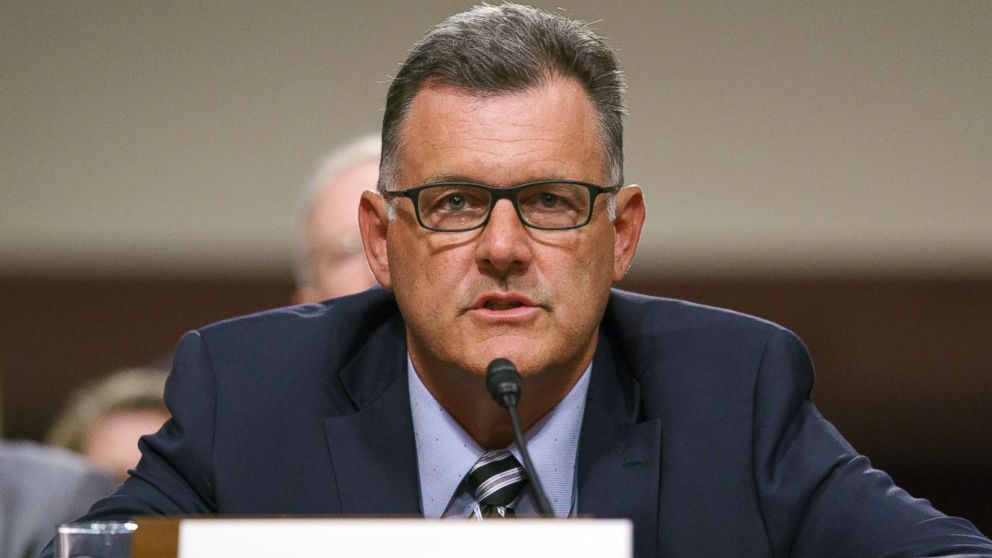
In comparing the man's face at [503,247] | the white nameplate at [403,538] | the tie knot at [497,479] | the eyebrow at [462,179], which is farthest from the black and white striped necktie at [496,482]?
the white nameplate at [403,538]

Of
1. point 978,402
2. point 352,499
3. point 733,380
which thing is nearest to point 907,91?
point 978,402

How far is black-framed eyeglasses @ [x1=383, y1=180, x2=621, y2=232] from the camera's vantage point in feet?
6.28

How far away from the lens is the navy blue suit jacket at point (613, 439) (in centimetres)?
203

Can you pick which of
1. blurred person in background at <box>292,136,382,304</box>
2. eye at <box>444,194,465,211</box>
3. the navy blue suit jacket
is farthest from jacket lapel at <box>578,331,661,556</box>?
blurred person in background at <box>292,136,382,304</box>

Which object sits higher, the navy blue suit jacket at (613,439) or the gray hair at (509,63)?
the gray hair at (509,63)

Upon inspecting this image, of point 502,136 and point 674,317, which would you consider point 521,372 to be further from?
point 674,317

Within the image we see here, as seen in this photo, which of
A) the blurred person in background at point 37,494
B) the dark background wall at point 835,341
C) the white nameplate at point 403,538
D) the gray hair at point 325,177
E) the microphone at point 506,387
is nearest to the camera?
the white nameplate at point 403,538

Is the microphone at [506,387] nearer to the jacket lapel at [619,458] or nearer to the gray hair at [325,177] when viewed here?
the jacket lapel at [619,458]

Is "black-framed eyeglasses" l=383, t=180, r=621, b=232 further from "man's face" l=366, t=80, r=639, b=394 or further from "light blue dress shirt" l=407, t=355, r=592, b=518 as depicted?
"light blue dress shirt" l=407, t=355, r=592, b=518

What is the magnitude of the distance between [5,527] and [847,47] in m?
2.83

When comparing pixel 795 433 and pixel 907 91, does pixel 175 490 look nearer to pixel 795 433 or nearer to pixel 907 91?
pixel 795 433

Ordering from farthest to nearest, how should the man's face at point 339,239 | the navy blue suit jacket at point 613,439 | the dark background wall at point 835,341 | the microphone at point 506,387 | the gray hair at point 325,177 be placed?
the dark background wall at point 835,341
the gray hair at point 325,177
the man's face at point 339,239
the navy blue suit jacket at point 613,439
the microphone at point 506,387

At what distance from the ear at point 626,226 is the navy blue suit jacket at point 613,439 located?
0.50 ft

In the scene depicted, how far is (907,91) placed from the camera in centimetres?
448
